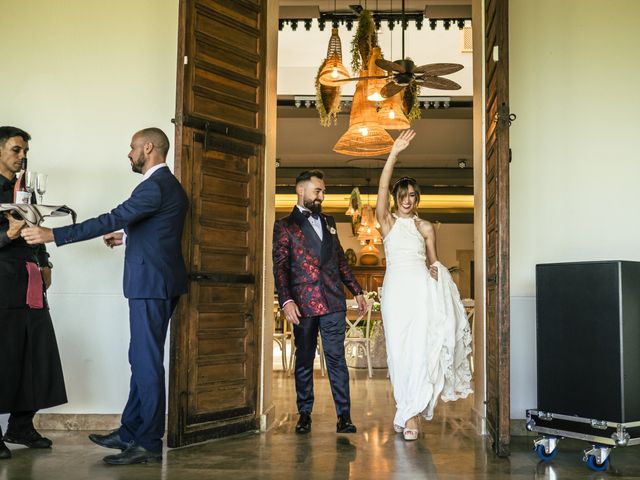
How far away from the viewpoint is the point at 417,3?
7.57 m

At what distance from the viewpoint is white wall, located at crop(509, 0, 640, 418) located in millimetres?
5098

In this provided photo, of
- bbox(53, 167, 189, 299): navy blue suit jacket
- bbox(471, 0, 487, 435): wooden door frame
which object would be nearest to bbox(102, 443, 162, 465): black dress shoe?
bbox(53, 167, 189, 299): navy blue suit jacket

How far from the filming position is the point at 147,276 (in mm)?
3963

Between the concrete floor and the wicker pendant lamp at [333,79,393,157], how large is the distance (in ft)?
8.02

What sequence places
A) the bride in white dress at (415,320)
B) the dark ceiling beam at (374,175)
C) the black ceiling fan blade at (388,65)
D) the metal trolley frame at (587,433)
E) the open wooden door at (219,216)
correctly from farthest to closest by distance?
the dark ceiling beam at (374,175) < the black ceiling fan blade at (388,65) < the bride in white dress at (415,320) < the open wooden door at (219,216) < the metal trolley frame at (587,433)

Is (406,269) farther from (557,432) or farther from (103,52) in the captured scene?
(103,52)

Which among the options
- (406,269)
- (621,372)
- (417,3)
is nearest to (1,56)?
(406,269)

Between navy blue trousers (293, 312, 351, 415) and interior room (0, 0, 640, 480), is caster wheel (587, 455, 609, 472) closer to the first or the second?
interior room (0, 0, 640, 480)

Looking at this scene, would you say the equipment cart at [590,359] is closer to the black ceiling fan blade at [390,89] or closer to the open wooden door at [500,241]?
the open wooden door at [500,241]

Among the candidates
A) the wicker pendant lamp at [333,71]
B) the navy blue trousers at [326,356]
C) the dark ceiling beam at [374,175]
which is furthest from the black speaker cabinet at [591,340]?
the dark ceiling beam at [374,175]

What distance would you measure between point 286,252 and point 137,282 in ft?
4.36

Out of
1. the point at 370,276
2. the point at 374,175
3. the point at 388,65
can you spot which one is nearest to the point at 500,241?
the point at 388,65

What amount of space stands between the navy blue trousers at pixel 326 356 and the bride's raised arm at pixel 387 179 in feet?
2.45

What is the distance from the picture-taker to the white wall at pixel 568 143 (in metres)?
5.10
